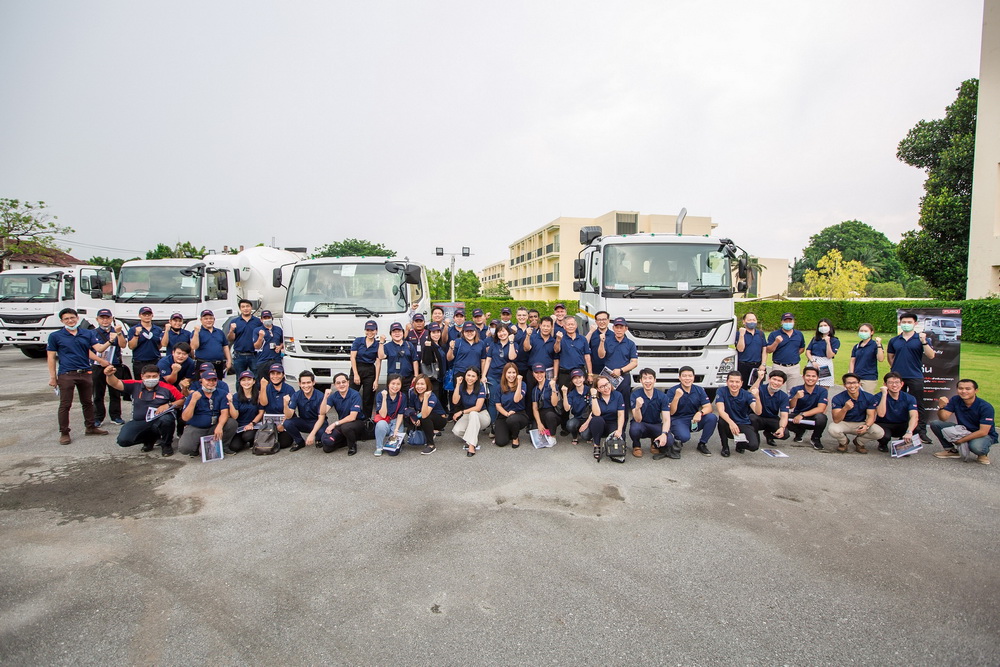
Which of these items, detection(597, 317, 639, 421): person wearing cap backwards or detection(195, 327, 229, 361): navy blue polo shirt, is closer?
detection(597, 317, 639, 421): person wearing cap backwards

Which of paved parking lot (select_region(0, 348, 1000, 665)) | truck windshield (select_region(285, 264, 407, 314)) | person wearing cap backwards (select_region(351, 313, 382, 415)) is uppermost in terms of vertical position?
truck windshield (select_region(285, 264, 407, 314))

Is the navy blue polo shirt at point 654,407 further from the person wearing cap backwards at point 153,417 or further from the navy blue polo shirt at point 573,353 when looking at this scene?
the person wearing cap backwards at point 153,417

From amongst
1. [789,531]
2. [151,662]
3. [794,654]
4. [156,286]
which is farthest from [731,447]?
[156,286]

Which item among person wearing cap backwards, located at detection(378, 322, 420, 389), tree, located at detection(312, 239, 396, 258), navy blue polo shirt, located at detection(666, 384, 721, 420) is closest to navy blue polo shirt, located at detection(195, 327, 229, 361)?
person wearing cap backwards, located at detection(378, 322, 420, 389)

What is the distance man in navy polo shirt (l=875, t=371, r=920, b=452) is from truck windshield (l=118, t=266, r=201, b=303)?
1235 cm

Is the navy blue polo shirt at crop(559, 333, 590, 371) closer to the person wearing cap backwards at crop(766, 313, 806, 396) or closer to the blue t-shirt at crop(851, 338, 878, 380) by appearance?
the person wearing cap backwards at crop(766, 313, 806, 396)

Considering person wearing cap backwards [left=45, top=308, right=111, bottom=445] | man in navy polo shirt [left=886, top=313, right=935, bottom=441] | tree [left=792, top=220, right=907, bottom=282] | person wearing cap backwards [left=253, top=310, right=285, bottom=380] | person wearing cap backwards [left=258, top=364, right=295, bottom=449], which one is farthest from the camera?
tree [left=792, top=220, right=907, bottom=282]

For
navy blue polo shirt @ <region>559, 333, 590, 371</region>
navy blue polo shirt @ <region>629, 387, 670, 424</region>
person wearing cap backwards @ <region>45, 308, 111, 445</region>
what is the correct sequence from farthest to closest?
navy blue polo shirt @ <region>559, 333, 590, 371</region>, person wearing cap backwards @ <region>45, 308, 111, 445</region>, navy blue polo shirt @ <region>629, 387, 670, 424</region>

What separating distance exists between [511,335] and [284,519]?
4018 mm

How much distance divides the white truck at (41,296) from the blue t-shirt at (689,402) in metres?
14.3

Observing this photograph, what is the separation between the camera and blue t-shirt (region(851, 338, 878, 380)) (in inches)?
287

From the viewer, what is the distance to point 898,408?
6262 mm

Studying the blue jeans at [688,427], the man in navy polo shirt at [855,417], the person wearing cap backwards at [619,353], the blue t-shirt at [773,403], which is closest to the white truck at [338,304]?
the person wearing cap backwards at [619,353]

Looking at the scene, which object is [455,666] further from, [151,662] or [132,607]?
[132,607]
